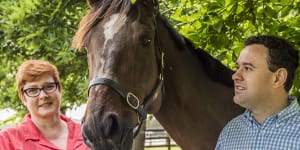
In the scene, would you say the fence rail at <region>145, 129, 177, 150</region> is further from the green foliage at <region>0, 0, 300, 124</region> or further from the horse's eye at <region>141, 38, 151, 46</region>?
the horse's eye at <region>141, 38, 151, 46</region>

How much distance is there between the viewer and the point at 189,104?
10.4 ft

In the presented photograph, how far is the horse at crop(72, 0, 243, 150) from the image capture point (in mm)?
2570

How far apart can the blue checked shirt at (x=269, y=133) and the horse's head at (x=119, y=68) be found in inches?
24.4

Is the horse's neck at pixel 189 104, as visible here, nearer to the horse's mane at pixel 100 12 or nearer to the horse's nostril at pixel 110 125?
the horse's mane at pixel 100 12

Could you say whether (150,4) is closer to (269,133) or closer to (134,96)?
(134,96)

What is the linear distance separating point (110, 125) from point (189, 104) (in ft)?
2.80

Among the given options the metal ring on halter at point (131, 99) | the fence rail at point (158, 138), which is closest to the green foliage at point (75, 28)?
the metal ring on halter at point (131, 99)

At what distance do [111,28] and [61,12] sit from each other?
269cm

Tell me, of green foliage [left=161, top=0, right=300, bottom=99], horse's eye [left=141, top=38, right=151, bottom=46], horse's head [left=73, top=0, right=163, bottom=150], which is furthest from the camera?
green foliage [left=161, top=0, right=300, bottom=99]

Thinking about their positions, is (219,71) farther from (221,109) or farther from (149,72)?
Answer: (149,72)

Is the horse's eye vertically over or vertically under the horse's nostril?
over

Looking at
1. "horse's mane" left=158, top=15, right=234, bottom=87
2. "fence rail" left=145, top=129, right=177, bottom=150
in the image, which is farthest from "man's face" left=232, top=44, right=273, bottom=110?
"fence rail" left=145, top=129, right=177, bottom=150

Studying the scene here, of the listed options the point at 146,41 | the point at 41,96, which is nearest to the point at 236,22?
the point at 146,41

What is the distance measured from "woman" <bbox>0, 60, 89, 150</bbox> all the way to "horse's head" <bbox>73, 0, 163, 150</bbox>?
34 centimetres
